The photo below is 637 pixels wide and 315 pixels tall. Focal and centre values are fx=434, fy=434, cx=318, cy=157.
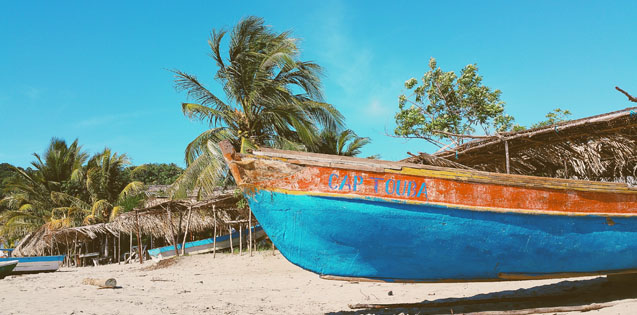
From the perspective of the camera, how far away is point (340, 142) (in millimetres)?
17859

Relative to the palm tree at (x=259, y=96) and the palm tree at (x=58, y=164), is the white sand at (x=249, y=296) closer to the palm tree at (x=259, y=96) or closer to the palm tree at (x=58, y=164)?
the palm tree at (x=259, y=96)

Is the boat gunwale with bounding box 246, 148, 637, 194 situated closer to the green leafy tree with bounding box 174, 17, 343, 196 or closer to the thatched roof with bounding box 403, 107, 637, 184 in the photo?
the thatched roof with bounding box 403, 107, 637, 184

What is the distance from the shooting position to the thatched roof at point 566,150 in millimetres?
5938

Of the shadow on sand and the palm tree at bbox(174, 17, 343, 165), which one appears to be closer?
the shadow on sand

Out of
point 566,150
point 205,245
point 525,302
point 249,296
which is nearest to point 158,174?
point 205,245

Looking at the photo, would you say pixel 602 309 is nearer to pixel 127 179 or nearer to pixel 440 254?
pixel 440 254

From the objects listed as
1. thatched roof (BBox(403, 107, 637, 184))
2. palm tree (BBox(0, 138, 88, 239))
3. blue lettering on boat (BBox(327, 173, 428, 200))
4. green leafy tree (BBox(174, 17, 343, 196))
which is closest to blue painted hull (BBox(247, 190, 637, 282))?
blue lettering on boat (BBox(327, 173, 428, 200))

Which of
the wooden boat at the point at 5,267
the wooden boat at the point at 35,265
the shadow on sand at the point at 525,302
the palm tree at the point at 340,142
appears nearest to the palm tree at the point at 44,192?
the wooden boat at the point at 35,265

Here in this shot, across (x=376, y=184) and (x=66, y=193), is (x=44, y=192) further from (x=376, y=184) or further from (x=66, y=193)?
(x=376, y=184)

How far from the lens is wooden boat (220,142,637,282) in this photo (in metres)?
4.49

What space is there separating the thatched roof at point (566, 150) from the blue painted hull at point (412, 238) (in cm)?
154

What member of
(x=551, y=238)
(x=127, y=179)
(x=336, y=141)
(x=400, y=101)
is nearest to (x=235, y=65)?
(x=336, y=141)

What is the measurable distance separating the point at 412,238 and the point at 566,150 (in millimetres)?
4052

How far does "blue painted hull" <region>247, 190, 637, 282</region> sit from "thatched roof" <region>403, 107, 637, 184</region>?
154 cm
